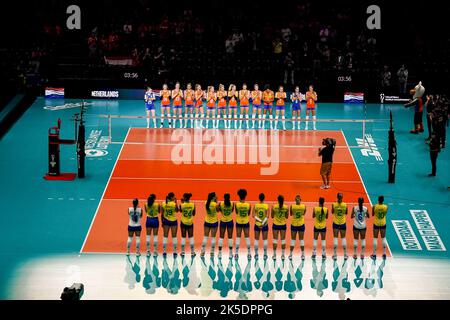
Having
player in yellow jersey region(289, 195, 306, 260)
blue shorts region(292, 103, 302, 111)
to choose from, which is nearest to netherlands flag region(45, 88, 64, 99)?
blue shorts region(292, 103, 302, 111)

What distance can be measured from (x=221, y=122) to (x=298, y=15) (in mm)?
11439

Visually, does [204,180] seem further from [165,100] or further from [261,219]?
[165,100]

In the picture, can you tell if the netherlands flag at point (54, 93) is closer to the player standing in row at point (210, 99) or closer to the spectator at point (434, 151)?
the player standing in row at point (210, 99)

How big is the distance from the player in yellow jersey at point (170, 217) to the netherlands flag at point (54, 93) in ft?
72.0

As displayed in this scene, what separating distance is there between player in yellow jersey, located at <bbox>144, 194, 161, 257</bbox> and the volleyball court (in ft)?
2.38

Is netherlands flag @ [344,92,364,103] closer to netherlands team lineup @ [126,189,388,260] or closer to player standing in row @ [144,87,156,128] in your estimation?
player standing in row @ [144,87,156,128]

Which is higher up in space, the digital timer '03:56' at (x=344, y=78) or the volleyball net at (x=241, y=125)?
the digital timer '03:56' at (x=344, y=78)

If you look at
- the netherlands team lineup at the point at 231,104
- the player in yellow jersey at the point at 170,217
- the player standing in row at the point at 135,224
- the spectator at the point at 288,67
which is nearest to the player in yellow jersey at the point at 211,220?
the player in yellow jersey at the point at 170,217

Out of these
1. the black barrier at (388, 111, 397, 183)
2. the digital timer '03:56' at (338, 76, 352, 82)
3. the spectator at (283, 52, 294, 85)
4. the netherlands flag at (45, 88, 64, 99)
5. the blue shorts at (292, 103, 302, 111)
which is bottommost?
the black barrier at (388, 111, 397, 183)

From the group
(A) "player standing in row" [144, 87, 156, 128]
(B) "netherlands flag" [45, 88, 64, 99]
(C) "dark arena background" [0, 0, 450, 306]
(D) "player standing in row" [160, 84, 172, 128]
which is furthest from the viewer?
(B) "netherlands flag" [45, 88, 64, 99]

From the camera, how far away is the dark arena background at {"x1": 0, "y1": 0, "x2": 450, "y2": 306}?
71.7 feet

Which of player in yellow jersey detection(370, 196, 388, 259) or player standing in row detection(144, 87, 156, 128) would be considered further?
player standing in row detection(144, 87, 156, 128)

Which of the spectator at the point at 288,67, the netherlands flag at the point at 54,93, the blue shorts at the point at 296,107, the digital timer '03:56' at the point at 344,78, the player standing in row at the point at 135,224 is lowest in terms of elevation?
the player standing in row at the point at 135,224

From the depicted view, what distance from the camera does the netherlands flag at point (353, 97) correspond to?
1710 inches
